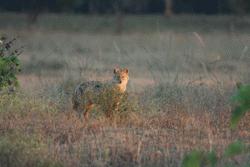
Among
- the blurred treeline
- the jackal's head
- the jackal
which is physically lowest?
the jackal

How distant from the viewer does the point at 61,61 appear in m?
22.8

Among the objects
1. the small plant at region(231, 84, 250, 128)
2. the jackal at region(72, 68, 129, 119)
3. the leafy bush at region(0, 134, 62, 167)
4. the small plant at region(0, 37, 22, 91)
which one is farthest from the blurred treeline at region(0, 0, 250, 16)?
the small plant at region(231, 84, 250, 128)

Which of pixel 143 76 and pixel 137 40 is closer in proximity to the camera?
pixel 143 76

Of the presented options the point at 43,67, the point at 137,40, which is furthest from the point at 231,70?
the point at 137,40

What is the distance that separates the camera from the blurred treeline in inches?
1895

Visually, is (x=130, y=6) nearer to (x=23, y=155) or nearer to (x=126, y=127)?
(x=126, y=127)

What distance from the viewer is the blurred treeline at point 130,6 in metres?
48.1

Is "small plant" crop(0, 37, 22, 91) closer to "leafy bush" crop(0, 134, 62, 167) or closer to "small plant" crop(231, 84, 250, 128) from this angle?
"leafy bush" crop(0, 134, 62, 167)

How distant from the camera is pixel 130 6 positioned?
54625 millimetres

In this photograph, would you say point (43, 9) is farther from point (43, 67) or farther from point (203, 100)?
point (203, 100)

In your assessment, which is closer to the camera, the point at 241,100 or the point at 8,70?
the point at 241,100

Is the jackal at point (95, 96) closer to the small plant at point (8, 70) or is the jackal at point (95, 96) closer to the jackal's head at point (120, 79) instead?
the jackal's head at point (120, 79)

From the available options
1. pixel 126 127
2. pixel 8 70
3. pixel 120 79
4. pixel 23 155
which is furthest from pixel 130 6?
pixel 23 155

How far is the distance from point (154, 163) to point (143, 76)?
10430 mm
